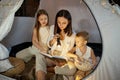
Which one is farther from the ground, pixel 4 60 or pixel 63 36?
pixel 63 36

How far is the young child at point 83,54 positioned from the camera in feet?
3.43

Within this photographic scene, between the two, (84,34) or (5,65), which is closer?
(84,34)

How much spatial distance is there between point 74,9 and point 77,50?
149mm

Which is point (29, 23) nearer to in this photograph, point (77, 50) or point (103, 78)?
point (77, 50)

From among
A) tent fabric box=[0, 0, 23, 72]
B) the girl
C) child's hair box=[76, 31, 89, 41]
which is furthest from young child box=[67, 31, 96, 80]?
tent fabric box=[0, 0, 23, 72]

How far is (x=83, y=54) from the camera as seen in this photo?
1047mm

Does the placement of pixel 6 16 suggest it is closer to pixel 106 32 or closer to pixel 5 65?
pixel 5 65

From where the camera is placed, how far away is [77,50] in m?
1.05

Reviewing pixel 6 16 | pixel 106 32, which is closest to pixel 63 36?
pixel 106 32

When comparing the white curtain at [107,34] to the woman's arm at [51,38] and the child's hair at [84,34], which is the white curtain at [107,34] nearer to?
the child's hair at [84,34]

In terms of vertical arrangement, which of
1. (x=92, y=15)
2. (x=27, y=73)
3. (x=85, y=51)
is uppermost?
(x=92, y=15)

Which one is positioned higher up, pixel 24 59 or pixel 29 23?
pixel 29 23

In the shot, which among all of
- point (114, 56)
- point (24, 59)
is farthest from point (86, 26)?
point (24, 59)

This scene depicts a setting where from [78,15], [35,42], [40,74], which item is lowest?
[40,74]
